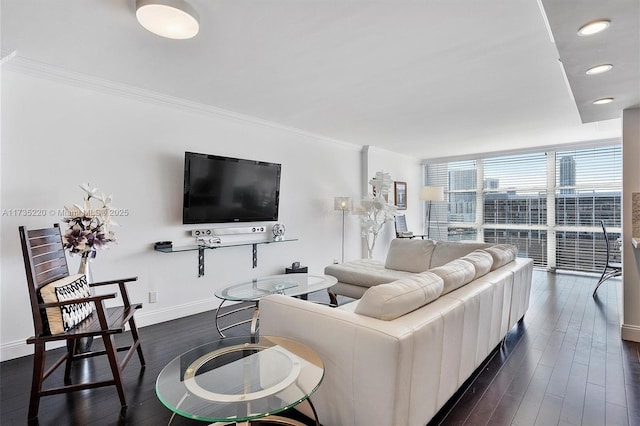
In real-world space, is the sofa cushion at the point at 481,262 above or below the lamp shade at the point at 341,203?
below

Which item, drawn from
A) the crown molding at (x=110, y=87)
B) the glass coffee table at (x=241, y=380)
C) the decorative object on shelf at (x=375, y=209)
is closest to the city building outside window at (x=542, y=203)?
the decorative object on shelf at (x=375, y=209)

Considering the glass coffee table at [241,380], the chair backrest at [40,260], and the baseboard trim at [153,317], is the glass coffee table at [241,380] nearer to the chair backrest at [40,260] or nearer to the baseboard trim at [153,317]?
the chair backrest at [40,260]

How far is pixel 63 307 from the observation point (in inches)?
77.7

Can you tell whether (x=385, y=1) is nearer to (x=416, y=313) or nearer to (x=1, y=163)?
(x=416, y=313)

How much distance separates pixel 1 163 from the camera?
2586 millimetres

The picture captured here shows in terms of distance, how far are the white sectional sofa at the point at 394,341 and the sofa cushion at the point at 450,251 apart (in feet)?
5.31

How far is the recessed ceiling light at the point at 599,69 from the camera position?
2.17m

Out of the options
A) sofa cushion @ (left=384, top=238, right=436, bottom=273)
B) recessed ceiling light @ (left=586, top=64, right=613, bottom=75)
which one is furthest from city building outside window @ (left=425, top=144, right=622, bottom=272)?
recessed ceiling light @ (left=586, top=64, right=613, bottom=75)

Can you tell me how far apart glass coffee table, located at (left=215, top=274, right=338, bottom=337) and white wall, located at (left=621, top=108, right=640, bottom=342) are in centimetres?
279

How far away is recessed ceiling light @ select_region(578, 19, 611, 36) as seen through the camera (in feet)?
5.41

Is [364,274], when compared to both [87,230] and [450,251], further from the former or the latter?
[87,230]

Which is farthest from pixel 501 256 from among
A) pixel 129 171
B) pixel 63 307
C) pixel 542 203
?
pixel 542 203

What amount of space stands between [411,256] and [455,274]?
205 centimetres

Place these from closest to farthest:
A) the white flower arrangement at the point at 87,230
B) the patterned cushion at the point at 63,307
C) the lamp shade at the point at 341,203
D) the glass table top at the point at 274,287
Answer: the patterned cushion at the point at 63,307
the white flower arrangement at the point at 87,230
the glass table top at the point at 274,287
the lamp shade at the point at 341,203
